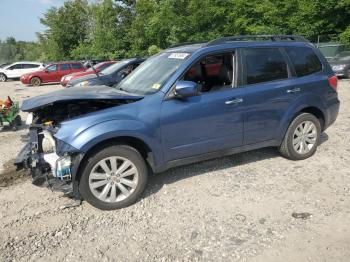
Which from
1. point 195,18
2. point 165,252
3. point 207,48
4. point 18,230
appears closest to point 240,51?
point 207,48

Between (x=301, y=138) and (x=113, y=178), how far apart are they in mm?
3015

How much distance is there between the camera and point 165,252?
339 centimetres

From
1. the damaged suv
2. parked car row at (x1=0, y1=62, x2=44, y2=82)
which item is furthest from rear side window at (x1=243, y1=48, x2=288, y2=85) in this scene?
parked car row at (x1=0, y1=62, x2=44, y2=82)

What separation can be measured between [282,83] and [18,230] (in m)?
3.88

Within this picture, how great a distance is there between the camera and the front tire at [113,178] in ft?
13.1

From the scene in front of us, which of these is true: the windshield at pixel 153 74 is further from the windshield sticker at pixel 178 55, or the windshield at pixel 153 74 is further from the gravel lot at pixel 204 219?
the gravel lot at pixel 204 219

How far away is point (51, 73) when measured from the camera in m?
22.2

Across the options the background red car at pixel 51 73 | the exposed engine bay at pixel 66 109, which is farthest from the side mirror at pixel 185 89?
the background red car at pixel 51 73

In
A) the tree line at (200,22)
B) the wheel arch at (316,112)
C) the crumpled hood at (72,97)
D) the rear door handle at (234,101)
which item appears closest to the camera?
the crumpled hood at (72,97)

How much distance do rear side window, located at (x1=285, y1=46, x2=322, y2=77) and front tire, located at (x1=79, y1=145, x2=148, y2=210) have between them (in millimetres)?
2779

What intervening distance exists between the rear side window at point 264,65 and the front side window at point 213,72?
0.81 feet

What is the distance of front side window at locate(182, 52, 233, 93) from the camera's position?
15.5ft

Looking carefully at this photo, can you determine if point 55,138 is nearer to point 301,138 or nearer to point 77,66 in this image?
point 301,138

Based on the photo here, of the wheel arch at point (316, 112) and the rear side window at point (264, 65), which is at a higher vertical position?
the rear side window at point (264, 65)
